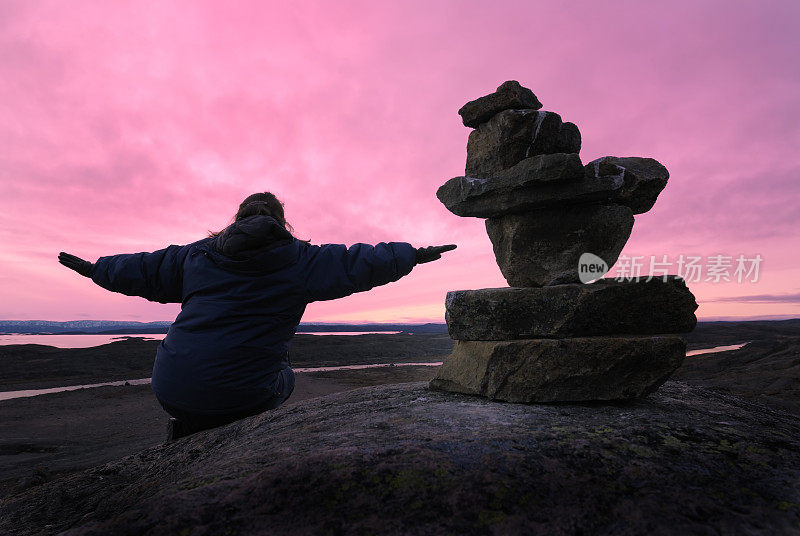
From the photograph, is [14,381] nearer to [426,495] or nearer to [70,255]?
[70,255]

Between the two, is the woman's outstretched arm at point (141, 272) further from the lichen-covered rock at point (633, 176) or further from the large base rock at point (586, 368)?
the lichen-covered rock at point (633, 176)

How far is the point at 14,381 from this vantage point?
50.3 feet

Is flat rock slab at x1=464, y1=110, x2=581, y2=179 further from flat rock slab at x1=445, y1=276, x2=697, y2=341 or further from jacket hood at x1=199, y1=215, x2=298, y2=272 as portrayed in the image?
jacket hood at x1=199, y1=215, x2=298, y2=272

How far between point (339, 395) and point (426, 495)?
2451 millimetres

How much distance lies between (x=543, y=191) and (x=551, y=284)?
77 centimetres

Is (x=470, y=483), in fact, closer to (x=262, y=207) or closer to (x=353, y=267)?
(x=353, y=267)

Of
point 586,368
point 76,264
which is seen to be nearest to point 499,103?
point 586,368

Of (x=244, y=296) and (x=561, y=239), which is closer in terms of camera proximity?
(x=244, y=296)

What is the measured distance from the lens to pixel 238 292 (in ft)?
10.1

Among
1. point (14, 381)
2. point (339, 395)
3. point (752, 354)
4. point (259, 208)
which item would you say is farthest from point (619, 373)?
point (14, 381)

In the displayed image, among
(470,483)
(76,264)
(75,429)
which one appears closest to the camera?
(470,483)

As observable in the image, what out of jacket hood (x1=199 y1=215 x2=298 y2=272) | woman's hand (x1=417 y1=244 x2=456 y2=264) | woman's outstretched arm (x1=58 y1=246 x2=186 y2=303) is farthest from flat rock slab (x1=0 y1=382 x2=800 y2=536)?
woman's outstretched arm (x1=58 y1=246 x2=186 y2=303)

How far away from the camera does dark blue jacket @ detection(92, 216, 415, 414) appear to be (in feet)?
9.82

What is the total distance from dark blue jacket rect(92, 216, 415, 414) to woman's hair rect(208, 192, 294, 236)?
310 millimetres
